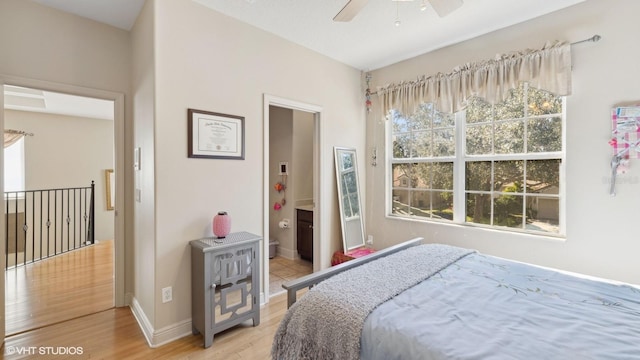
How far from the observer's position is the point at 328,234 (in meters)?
3.52

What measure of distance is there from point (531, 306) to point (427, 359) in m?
0.69

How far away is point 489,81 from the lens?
2725mm

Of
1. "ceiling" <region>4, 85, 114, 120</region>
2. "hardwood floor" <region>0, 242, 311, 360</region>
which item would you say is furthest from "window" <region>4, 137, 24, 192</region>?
"hardwood floor" <region>0, 242, 311, 360</region>

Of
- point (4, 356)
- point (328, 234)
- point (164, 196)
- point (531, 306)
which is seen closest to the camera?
point (531, 306)

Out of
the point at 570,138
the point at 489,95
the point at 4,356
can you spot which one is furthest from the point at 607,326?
the point at 4,356

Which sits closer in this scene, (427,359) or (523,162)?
(427,359)

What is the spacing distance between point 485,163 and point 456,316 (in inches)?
87.0

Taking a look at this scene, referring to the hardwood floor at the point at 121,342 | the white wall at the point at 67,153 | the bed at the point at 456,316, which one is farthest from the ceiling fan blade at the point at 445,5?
the white wall at the point at 67,153

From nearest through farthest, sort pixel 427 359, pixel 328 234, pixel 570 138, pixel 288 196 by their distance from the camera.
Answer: pixel 427 359
pixel 570 138
pixel 328 234
pixel 288 196

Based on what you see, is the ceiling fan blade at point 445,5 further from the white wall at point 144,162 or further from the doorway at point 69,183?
the doorway at point 69,183

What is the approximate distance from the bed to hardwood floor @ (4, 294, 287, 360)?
92 cm

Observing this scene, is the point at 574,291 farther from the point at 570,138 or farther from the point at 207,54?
the point at 207,54

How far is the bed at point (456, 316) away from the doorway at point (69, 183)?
2425 mm

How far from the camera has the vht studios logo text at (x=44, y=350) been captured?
2.01m
